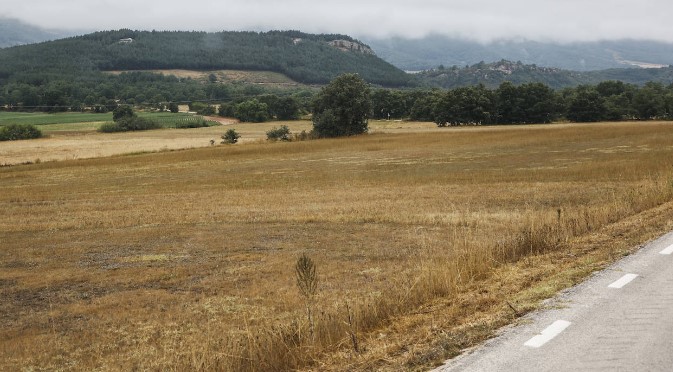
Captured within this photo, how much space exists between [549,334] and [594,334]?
534 millimetres

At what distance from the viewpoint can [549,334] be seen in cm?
734

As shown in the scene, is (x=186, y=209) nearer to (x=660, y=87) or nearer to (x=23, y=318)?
(x=23, y=318)

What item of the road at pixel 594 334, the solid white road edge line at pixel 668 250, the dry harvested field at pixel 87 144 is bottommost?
the dry harvested field at pixel 87 144

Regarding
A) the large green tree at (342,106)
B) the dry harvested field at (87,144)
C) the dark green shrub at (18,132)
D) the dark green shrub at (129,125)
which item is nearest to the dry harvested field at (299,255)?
the dry harvested field at (87,144)

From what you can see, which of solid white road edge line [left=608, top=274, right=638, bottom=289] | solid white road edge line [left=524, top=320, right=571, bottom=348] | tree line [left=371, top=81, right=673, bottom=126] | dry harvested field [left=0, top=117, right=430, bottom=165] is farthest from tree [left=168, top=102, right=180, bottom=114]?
solid white road edge line [left=524, top=320, right=571, bottom=348]

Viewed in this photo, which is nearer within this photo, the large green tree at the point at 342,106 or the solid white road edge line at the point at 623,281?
the solid white road edge line at the point at 623,281

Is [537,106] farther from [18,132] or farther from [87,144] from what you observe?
[18,132]

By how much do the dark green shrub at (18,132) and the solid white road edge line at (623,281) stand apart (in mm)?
117792

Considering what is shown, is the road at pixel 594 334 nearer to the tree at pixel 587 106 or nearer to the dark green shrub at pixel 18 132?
the tree at pixel 587 106

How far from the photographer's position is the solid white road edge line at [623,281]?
9.38 metres

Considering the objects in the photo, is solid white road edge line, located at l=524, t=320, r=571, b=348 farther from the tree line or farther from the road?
the tree line

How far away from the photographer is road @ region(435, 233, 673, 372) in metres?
6.48

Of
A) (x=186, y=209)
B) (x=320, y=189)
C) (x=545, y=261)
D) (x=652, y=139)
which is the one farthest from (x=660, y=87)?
(x=545, y=261)

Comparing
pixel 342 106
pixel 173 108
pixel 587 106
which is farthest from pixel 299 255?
pixel 173 108
